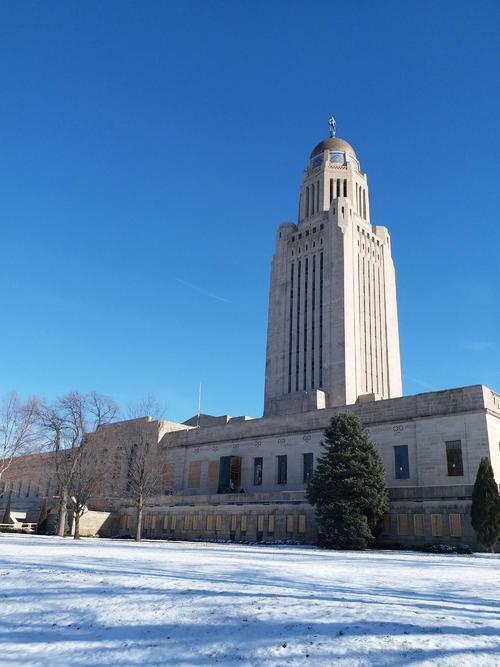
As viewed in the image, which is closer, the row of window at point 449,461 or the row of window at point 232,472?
the row of window at point 449,461

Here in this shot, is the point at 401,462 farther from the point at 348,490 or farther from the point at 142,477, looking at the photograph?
the point at 142,477

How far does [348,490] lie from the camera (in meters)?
33.5

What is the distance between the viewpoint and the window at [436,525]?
33.7m

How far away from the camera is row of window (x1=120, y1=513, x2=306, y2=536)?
129 ft

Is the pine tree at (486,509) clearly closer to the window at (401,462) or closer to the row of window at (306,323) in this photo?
the window at (401,462)

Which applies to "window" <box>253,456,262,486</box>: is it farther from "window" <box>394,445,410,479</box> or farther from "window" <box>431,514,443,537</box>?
"window" <box>431,514,443,537</box>

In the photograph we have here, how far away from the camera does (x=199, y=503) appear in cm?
4728

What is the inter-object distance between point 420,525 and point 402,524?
3.85 ft

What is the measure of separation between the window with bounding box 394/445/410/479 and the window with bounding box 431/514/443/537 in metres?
7.35

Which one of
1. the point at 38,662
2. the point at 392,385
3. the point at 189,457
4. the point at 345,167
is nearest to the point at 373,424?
the point at 189,457

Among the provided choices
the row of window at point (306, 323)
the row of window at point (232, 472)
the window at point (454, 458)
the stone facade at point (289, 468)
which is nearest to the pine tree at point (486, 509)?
the stone facade at point (289, 468)

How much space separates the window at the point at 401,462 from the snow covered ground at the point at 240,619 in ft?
92.1

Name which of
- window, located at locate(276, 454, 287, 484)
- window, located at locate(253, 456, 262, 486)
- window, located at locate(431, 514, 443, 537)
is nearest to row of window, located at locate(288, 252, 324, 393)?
window, located at locate(253, 456, 262, 486)

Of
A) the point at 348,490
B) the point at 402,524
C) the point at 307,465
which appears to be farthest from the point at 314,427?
the point at 348,490
